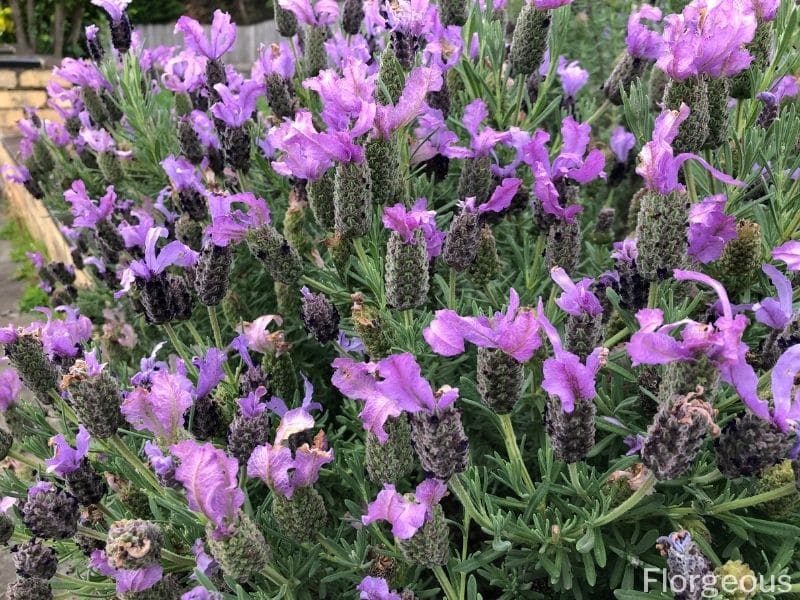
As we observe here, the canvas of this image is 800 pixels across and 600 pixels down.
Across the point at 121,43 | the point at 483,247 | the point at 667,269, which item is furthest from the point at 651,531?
the point at 121,43

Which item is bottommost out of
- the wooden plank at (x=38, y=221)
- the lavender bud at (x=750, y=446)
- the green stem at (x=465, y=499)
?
the wooden plank at (x=38, y=221)

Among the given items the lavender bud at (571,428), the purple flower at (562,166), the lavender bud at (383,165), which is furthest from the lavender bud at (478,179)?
the lavender bud at (571,428)

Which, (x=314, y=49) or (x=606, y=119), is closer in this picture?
(x=314, y=49)

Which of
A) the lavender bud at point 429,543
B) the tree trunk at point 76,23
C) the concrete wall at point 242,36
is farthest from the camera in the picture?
the concrete wall at point 242,36

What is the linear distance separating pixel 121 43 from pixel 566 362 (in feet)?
5.91

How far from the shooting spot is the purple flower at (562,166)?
1.25m

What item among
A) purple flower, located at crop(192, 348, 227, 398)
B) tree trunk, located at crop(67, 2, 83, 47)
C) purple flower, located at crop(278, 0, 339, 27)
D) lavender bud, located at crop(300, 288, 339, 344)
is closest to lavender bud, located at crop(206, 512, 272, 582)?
purple flower, located at crop(192, 348, 227, 398)

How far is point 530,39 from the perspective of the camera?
4.77 feet

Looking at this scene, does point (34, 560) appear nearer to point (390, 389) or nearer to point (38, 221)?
point (390, 389)

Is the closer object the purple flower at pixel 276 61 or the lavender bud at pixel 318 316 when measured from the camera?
the lavender bud at pixel 318 316

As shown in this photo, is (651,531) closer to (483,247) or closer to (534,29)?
(483,247)

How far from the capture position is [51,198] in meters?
3.12

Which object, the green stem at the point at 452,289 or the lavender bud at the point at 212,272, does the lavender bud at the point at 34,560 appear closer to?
the lavender bud at the point at 212,272

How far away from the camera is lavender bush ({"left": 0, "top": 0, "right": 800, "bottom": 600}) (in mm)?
906
